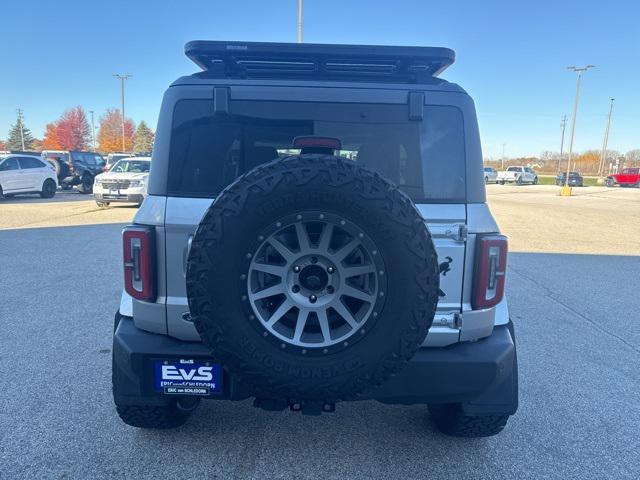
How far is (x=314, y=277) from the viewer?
2.17 meters

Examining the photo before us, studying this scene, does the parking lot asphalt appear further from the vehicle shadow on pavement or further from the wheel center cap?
the wheel center cap

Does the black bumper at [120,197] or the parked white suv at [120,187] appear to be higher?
the parked white suv at [120,187]

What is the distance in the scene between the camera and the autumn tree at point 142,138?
94213 millimetres

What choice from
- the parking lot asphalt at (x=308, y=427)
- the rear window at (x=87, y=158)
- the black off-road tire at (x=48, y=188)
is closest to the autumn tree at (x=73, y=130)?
the rear window at (x=87, y=158)

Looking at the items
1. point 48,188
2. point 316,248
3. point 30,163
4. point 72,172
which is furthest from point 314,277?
point 72,172

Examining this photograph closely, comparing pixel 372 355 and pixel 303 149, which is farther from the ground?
pixel 303 149

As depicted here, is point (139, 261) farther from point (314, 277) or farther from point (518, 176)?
point (518, 176)

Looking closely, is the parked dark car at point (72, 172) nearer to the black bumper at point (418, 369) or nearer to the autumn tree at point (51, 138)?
the black bumper at point (418, 369)

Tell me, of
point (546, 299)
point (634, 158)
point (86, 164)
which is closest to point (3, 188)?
point (86, 164)

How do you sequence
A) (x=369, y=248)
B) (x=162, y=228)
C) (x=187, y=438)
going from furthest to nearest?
(x=187, y=438) < (x=162, y=228) < (x=369, y=248)

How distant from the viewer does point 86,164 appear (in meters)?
26.0

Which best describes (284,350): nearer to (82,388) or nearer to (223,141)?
(223,141)

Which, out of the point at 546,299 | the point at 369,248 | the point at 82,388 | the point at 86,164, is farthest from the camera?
the point at 86,164

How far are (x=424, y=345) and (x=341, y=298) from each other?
0.62 metres
